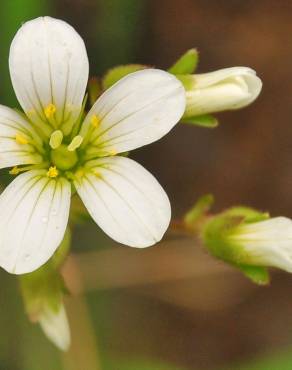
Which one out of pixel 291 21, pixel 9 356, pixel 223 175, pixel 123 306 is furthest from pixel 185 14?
pixel 9 356

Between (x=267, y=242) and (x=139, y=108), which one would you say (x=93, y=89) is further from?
(x=267, y=242)

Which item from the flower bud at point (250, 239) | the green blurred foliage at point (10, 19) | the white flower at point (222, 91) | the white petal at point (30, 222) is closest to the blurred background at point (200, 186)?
the green blurred foliage at point (10, 19)

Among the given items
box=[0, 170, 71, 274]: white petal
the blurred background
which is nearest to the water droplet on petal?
box=[0, 170, 71, 274]: white petal

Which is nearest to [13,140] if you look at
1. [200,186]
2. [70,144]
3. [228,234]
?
[70,144]

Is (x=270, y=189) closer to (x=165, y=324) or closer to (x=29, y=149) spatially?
(x=165, y=324)

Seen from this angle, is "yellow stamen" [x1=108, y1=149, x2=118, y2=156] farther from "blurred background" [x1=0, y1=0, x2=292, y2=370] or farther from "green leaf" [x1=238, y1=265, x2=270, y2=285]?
"blurred background" [x1=0, y1=0, x2=292, y2=370]

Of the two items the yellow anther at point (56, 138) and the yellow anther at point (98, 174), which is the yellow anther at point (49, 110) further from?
the yellow anther at point (98, 174)
